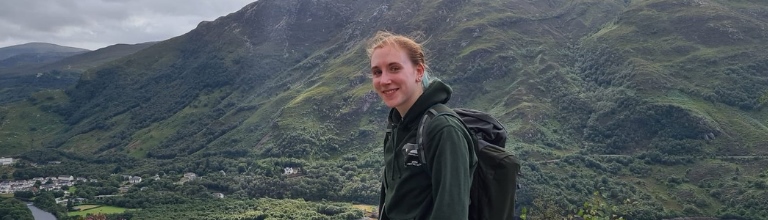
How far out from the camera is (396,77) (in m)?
3.36

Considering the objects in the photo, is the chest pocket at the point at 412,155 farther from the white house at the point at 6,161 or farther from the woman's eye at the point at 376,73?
the white house at the point at 6,161

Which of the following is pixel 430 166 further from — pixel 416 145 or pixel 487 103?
pixel 487 103

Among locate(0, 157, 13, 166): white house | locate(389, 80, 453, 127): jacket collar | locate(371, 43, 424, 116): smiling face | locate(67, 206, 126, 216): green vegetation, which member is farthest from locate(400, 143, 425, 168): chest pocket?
locate(0, 157, 13, 166): white house

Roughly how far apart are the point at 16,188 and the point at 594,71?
325 feet

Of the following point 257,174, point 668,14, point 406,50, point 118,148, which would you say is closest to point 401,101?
point 406,50

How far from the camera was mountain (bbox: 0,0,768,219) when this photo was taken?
2581 inches

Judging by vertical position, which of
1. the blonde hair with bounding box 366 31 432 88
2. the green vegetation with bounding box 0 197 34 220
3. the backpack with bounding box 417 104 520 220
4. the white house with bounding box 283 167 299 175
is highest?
the blonde hair with bounding box 366 31 432 88

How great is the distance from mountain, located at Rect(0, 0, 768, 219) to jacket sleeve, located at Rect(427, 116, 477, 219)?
990 inches

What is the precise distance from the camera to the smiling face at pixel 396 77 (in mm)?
3354

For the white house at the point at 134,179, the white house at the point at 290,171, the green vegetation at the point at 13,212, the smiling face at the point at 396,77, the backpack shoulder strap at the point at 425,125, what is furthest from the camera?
the white house at the point at 134,179

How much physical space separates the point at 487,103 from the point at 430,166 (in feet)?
313

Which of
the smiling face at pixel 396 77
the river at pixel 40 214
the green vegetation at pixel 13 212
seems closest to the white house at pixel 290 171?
the river at pixel 40 214

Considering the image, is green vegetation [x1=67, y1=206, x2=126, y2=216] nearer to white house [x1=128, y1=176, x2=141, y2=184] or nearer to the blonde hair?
white house [x1=128, y1=176, x2=141, y2=184]

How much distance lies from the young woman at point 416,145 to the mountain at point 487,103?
24.7 metres
